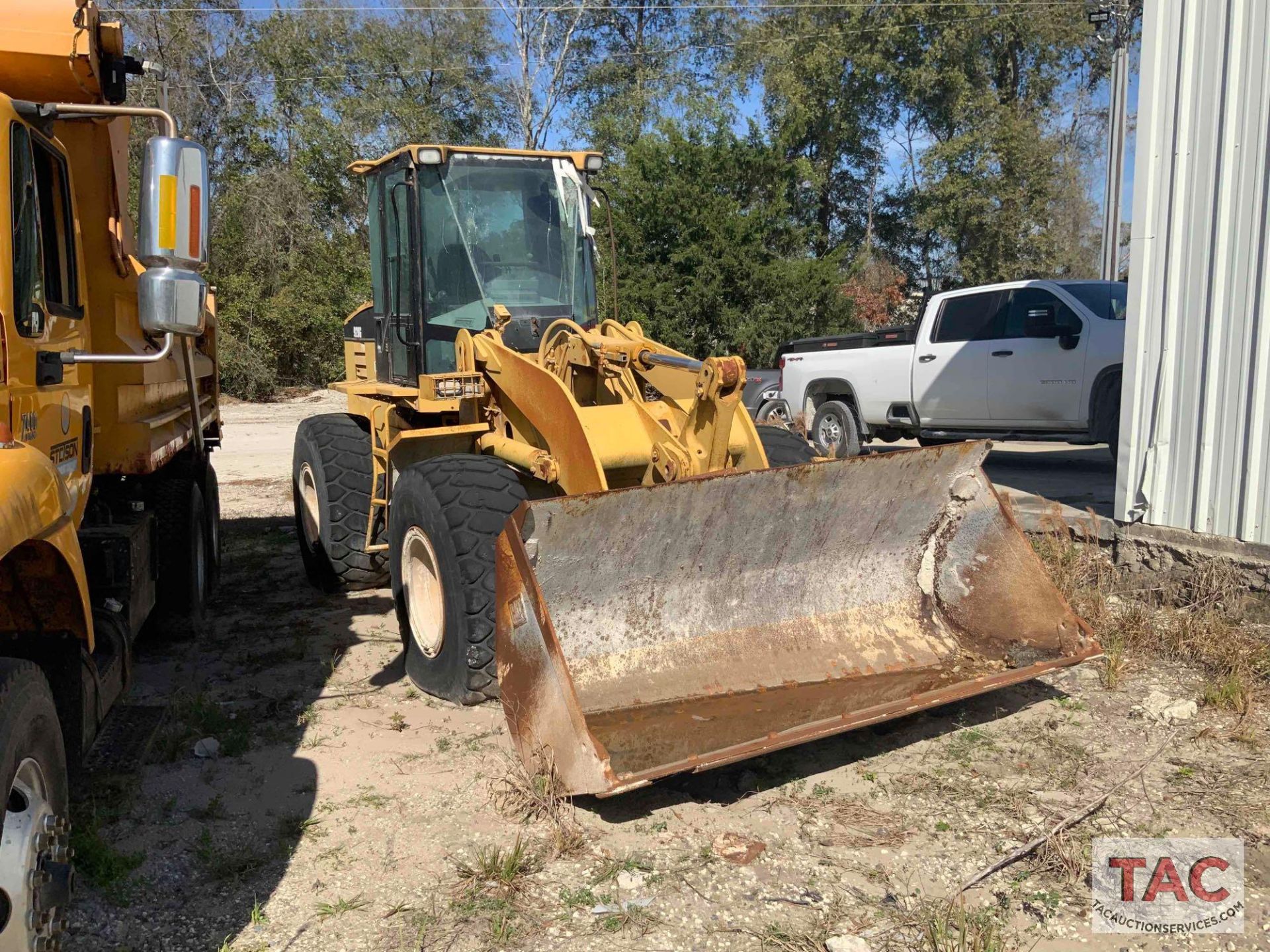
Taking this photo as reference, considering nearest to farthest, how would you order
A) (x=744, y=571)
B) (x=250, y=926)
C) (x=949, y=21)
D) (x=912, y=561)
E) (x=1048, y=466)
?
(x=250, y=926), (x=744, y=571), (x=912, y=561), (x=1048, y=466), (x=949, y=21)

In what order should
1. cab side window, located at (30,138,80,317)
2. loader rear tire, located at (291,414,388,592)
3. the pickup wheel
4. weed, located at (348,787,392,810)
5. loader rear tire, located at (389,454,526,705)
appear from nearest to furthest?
cab side window, located at (30,138,80,317)
weed, located at (348,787,392,810)
loader rear tire, located at (389,454,526,705)
loader rear tire, located at (291,414,388,592)
the pickup wheel

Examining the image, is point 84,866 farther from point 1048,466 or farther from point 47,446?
point 1048,466

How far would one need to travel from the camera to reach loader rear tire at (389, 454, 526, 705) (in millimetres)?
4688

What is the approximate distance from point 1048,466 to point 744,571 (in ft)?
29.8

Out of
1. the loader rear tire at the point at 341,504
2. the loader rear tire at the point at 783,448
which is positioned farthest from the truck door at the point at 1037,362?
the loader rear tire at the point at 341,504

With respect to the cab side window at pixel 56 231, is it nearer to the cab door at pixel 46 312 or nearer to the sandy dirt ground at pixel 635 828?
the cab door at pixel 46 312

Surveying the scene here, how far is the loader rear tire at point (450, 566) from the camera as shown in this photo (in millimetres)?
4688

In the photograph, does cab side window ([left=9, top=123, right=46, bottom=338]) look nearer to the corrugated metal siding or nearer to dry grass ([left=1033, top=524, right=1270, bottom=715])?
dry grass ([left=1033, top=524, right=1270, bottom=715])

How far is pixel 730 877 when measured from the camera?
138 inches

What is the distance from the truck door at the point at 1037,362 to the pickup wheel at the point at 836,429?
217 cm

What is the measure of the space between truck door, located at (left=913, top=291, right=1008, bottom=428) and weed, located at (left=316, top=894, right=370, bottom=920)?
9.47 metres

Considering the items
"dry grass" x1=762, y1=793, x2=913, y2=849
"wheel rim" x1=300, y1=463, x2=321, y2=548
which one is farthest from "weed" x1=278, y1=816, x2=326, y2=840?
"wheel rim" x1=300, y1=463, x2=321, y2=548

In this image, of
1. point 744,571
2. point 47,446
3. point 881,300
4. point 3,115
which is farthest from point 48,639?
point 881,300

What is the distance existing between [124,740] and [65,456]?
52.8 inches
